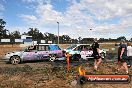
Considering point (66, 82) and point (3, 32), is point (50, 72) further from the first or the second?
point (3, 32)

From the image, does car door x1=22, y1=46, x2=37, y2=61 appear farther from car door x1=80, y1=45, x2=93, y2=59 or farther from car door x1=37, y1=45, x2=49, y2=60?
car door x1=80, y1=45, x2=93, y2=59

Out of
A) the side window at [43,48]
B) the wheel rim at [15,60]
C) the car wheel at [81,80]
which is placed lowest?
the wheel rim at [15,60]

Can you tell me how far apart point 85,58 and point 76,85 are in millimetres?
16038

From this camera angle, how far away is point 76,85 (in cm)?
739

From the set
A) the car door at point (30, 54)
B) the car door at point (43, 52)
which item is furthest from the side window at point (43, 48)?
the car door at point (30, 54)

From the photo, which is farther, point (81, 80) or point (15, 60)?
point (15, 60)

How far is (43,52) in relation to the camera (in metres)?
22.4

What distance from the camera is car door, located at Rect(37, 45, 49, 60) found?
878 inches

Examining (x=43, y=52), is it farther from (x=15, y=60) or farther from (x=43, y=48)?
(x=15, y=60)

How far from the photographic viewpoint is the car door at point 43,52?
878 inches

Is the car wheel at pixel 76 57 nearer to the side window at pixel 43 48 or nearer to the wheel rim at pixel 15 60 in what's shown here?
the side window at pixel 43 48

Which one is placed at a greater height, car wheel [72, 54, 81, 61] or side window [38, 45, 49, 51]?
side window [38, 45, 49, 51]

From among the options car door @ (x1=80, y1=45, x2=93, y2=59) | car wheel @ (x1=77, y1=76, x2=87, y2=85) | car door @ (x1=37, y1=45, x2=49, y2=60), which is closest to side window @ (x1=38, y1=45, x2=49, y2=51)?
car door @ (x1=37, y1=45, x2=49, y2=60)

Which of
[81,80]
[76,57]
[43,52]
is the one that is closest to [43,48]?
[43,52]
